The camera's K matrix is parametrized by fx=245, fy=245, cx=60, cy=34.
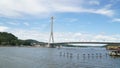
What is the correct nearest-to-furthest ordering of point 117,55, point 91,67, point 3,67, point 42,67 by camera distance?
point 3,67 < point 42,67 < point 91,67 < point 117,55

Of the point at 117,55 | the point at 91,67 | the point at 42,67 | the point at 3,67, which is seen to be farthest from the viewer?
the point at 117,55

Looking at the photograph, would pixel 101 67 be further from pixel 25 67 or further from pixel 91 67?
pixel 25 67

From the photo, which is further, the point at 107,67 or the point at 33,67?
the point at 107,67

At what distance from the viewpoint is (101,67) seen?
63594 millimetres

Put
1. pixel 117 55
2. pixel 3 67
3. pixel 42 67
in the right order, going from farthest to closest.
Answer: pixel 117 55, pixel 42 67, pixel 3 67

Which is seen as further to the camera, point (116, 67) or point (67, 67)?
point (116, 67)

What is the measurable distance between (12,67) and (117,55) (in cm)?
6601

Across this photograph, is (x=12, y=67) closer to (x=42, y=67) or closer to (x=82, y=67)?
(x=42, y=67)

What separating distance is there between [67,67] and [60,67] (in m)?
1.76

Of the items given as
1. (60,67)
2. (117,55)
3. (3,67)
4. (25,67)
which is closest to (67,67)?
(60,67)

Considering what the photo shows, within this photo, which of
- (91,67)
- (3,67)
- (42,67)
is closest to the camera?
(3,67)

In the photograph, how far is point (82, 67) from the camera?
61.4 metres

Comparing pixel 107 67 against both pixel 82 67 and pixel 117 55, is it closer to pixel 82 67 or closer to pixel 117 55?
pixel 82 67

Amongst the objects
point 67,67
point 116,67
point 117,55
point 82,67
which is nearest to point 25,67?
point 67,67
